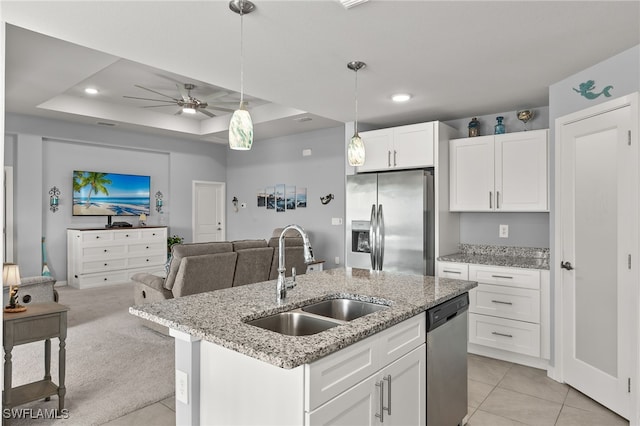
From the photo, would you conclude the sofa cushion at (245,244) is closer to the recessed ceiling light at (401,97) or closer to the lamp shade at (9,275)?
the lamp shade at (9,275)

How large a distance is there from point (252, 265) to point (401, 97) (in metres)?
2.39

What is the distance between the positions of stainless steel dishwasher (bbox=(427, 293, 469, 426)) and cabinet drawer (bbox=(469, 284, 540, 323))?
4.57 feet

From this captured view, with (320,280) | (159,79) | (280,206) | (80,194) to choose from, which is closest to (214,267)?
(320,280)

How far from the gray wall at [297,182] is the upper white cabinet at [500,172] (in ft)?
7.75

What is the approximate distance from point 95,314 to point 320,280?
3.67m

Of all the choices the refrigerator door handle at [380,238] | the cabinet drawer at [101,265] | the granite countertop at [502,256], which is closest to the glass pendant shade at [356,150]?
the refrigerator door handle at [380,238]

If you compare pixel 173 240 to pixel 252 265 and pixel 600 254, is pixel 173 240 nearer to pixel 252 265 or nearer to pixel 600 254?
pixel 252 265

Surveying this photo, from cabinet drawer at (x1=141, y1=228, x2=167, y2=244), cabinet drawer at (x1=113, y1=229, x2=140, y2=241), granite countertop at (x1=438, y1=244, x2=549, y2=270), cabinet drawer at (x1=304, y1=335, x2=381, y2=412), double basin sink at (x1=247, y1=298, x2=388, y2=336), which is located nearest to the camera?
cabinet drawer at (x1=304, y1=335, x2=381, y2=412)

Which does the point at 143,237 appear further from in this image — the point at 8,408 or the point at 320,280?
the point at 320,280

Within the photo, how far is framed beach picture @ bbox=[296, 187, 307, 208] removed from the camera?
22.6 feet

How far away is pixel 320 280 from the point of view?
261 centimetres

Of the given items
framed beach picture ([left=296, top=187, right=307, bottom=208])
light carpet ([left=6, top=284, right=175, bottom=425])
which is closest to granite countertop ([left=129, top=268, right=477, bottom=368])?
light carpet ([left=6, top=284, right=175, bottom=425])

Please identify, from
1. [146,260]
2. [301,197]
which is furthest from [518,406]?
[146,260]

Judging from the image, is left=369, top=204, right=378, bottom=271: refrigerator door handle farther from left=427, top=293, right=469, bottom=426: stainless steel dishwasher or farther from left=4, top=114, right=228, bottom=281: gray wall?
left=4, top=114, right=228, bottom=281: gray wall
